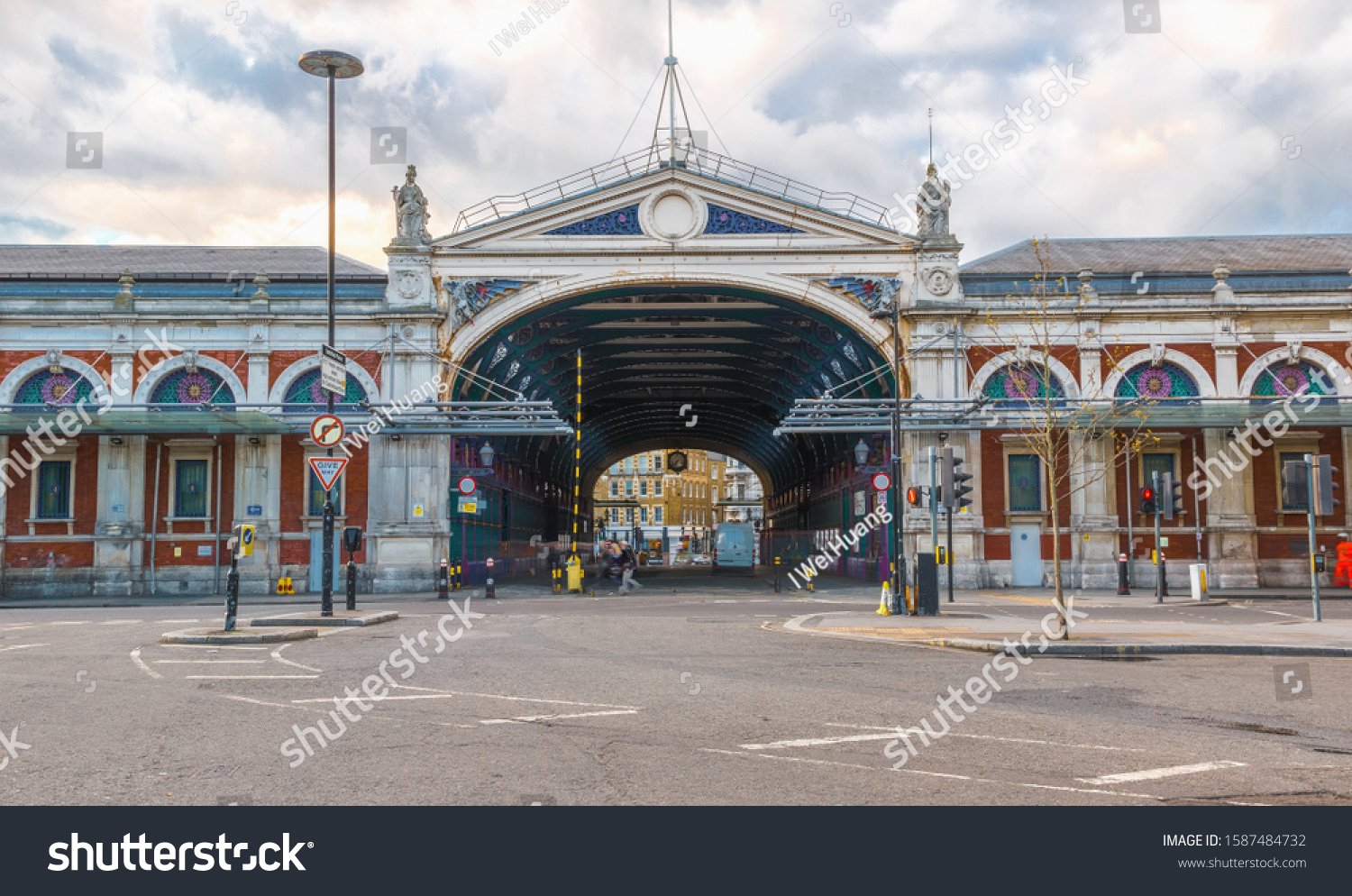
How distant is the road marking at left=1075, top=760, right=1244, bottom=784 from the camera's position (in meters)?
6.84

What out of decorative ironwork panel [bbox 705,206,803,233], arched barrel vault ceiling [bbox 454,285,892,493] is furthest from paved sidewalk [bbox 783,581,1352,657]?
decorative ironwork panel [bbox 705,206,803,233]

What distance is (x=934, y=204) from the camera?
3291 cm

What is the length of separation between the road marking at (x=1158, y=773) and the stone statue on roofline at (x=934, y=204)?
27093 mm

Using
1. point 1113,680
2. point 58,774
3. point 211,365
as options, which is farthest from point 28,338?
point 1113,680

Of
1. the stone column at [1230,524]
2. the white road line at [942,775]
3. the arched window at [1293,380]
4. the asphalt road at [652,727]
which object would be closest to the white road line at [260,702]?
the asphalt road at [652,727]

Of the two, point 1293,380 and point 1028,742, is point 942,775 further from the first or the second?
point 1293,380

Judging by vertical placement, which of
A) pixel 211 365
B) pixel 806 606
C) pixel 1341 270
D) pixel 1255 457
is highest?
pixel 1341 270

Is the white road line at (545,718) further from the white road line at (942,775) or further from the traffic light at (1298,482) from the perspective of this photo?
the traffic light at (1298,482)

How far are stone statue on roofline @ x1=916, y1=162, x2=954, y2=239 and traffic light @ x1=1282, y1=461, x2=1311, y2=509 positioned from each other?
15.4 m

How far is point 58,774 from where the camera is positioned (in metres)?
6.93

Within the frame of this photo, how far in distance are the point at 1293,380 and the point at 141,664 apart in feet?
105

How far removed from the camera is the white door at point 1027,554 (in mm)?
32062
